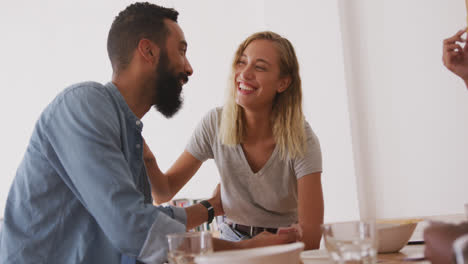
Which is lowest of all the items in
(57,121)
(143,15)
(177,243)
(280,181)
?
(280,181)

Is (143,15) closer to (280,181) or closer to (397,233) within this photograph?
(280,181)

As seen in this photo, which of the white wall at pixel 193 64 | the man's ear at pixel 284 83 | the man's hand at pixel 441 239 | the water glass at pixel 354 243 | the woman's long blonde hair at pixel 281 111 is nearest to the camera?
the man's hand at pixel 441 239

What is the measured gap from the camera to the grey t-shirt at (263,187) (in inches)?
79.5

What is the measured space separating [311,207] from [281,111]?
1.78 feet

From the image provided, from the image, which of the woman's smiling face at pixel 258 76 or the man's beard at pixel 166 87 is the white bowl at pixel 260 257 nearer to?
the man's beard at pixel 166 87

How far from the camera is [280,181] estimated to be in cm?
204

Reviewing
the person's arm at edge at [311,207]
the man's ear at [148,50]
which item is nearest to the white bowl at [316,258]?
the person's arm at edge at [311,207]

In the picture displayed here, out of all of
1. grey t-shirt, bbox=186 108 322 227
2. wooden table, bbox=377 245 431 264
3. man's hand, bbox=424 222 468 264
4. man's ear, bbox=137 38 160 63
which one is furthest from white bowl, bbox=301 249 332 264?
man's ear, bbox=137 38 160 63

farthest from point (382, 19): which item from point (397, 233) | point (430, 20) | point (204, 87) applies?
point (397, 233)

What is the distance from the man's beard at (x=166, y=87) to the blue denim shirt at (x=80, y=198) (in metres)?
0.32

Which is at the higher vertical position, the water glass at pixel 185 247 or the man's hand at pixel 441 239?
the man's hand at pixel 441 239

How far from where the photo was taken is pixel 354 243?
772 millimetres

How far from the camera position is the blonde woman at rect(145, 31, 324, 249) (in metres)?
1.96

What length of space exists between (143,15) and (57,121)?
0.64m
